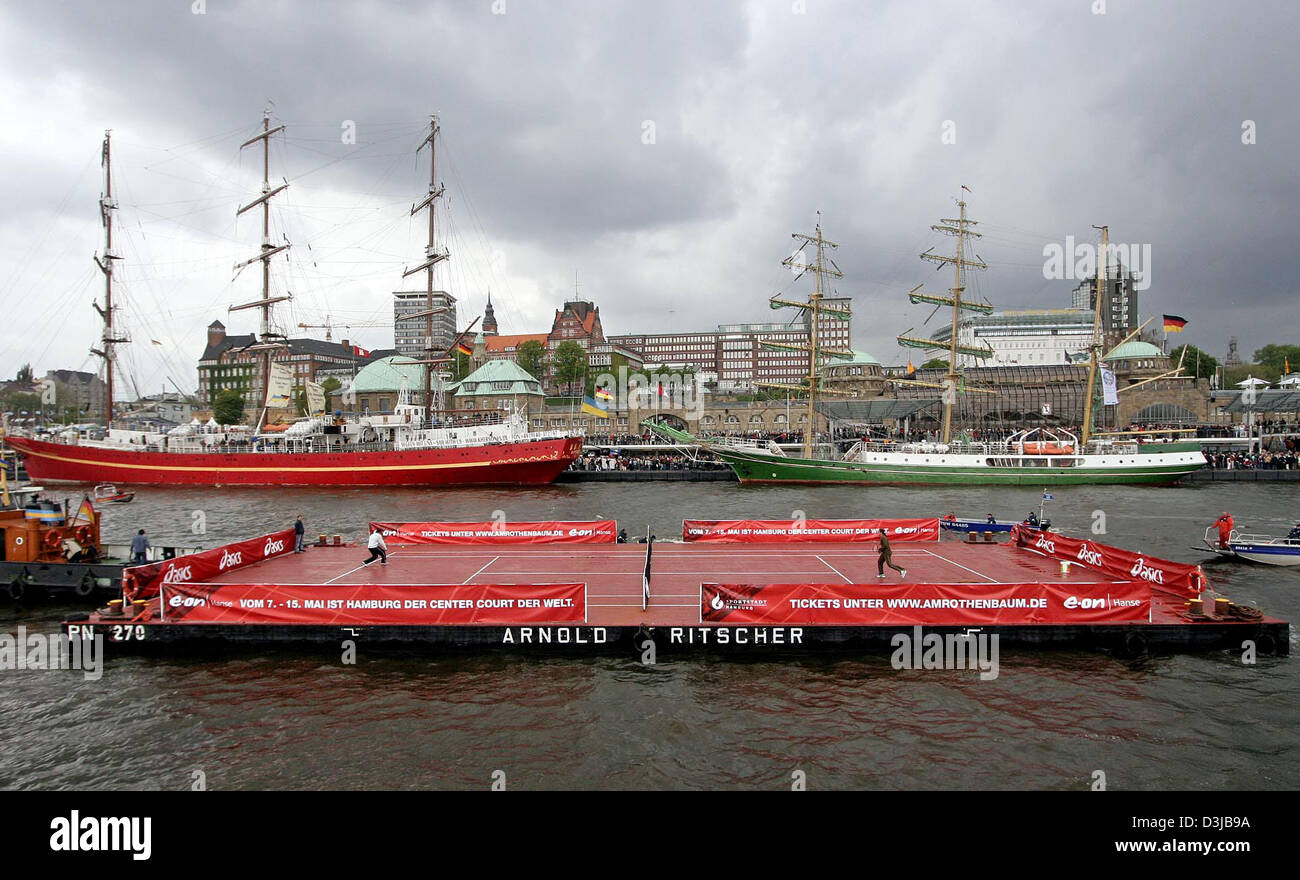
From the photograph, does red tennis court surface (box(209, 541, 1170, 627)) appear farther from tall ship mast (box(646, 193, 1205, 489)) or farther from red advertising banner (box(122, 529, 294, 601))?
tall ship mast (box(646, 193, 1205, 489))

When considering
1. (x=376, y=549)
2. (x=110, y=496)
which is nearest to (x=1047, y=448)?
(x=376, y=549)

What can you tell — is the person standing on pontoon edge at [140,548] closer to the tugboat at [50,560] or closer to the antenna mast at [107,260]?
the tugboat at [50,560]

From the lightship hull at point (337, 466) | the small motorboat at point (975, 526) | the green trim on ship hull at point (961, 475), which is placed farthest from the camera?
the lightship hull at point (337, 466)

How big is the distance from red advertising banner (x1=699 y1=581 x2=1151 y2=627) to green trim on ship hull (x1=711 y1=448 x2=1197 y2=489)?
4354 cm

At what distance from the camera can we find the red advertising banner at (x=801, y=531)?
81.5 feet

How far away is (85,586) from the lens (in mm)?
20438

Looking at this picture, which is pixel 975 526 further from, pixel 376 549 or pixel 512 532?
pixel 376 549

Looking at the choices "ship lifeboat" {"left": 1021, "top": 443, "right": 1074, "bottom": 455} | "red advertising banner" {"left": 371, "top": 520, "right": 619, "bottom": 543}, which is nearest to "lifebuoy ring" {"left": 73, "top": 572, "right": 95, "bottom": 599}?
"red advertising banner" {"left": 371, "top": 520, "right": 619, "bottom": 543}

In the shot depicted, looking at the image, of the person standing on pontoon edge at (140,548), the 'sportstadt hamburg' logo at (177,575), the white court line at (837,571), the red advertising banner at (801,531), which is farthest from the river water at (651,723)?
the red advertising banner at (801,531)

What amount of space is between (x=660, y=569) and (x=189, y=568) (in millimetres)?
12806

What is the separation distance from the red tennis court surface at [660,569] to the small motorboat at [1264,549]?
869 cm
